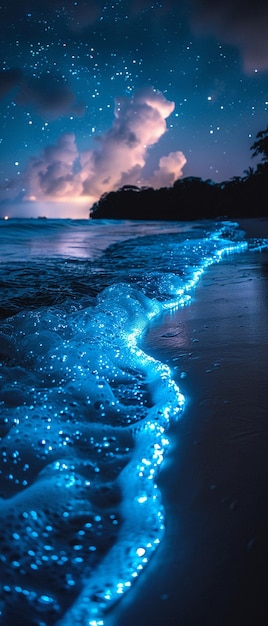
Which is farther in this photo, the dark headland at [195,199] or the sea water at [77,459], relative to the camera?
the dark headland at [195,199]

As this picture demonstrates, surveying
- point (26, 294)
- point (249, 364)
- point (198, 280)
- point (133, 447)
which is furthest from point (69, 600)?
point (198, 280)

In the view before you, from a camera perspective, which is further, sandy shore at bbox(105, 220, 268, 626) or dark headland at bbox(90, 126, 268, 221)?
dark headland at bbox(90, 126, 268, 221)

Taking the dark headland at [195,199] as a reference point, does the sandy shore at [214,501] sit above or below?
below

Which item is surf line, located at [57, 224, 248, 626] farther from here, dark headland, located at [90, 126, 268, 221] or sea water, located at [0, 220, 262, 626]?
dark headland, located at [90, 126, 268, 221]

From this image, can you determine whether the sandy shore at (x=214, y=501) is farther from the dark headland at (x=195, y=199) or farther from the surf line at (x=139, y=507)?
the dark headland at (x=195, y=199)

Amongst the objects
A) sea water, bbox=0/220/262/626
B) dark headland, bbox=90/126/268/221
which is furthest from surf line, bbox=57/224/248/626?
dark headland, bbox=90/126/268/221

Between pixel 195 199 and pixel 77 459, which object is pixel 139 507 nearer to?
pixel 77 459

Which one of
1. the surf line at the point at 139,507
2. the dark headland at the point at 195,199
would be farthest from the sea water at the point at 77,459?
the dark headland at the point at 195,199
